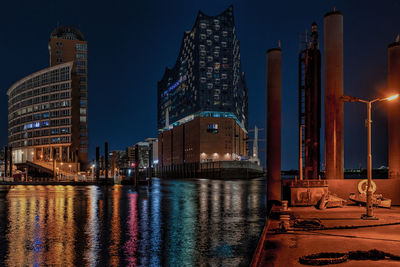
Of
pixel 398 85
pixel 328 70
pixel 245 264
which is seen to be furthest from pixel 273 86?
pixel 245 264

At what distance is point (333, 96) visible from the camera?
1069 inches

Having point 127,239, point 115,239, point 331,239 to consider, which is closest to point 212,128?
point 127,239

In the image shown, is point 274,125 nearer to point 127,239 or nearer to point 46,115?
point 127,239

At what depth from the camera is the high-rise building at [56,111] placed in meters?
126

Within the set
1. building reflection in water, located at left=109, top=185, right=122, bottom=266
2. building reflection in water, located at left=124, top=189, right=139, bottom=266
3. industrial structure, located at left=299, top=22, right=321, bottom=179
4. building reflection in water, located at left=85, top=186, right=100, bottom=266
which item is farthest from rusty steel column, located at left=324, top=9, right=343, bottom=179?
building reflection in water, located at left=85, top=186, right=100, bottom=266

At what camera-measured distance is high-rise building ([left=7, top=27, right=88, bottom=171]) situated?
412 ft

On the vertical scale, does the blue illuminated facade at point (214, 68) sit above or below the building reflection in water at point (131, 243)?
above

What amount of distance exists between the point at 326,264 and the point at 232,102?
171 metres

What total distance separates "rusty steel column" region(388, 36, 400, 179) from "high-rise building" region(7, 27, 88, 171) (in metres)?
104

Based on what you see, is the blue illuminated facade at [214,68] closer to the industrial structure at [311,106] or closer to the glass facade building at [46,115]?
the glass facade building at [46,115]

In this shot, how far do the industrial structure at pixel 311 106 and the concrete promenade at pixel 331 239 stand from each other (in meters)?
9.10

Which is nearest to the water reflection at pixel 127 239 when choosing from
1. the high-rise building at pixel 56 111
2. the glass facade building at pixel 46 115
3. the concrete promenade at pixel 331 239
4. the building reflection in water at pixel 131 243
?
the building reflection in water at pixel 131 243

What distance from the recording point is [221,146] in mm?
172125

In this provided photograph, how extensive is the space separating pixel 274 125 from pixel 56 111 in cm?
11326
